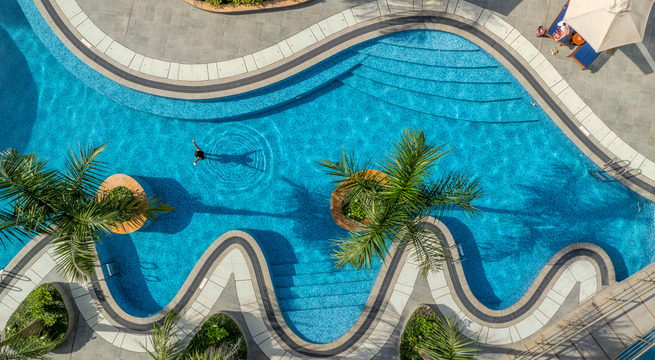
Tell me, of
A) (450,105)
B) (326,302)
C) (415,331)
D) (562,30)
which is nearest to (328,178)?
(326,302)

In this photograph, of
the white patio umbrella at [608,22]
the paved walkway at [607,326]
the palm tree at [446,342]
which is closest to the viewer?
the palm tree at [446,342]

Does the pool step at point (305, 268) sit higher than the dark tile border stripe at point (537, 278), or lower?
lower

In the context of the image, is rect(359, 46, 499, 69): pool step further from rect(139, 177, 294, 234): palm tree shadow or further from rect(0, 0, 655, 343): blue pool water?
rect(139, 177, 294, 234): palm tree shadow

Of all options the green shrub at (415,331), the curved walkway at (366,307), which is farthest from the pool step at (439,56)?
the green shrub at (415,331)

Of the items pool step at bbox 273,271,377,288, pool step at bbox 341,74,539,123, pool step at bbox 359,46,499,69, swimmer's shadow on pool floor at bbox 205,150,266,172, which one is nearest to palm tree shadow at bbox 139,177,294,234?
swimmer's shadow on pool floor at bbox 205,150,266,172

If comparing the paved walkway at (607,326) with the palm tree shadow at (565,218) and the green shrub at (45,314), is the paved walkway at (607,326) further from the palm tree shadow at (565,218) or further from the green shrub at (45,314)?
the green shrub at (45,314)

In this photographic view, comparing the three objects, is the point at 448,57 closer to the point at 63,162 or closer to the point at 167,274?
the point at 167,274

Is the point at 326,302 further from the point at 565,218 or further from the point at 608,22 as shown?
the point at 608,22
